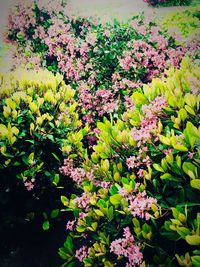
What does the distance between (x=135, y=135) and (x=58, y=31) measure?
4.45 m

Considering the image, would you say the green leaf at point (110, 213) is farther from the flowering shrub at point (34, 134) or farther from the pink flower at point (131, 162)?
the flowering shrub at point (34, 134)

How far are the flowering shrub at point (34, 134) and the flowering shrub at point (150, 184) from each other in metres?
0.67

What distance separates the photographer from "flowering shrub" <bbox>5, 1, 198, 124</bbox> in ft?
15.3

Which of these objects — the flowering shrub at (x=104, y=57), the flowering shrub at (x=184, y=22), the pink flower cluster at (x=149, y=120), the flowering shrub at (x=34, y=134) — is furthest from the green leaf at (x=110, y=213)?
the flowering shrub at (x=184, y=22)

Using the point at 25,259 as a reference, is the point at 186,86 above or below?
above

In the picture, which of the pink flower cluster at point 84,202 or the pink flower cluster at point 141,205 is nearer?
the pink flower cluster at point 141,205

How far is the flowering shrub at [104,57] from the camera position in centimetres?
467

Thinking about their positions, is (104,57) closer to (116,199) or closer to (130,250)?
(116,199)

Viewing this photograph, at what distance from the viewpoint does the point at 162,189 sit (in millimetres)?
2082

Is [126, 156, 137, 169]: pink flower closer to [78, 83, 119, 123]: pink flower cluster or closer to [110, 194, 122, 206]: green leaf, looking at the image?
[110, 194, 122, 206]: green leaf

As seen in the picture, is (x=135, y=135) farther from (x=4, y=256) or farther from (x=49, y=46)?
(x=49, y=46)

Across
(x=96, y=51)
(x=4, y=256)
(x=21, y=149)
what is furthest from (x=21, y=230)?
(x=96, y=51)

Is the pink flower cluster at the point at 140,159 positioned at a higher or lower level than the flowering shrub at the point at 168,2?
lower

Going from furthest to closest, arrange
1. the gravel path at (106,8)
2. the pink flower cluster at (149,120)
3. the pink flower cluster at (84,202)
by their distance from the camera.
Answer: the gravel path at (106,8) < the pink flower cluster at (84,202) < the pink flower cluster at (149,120)
